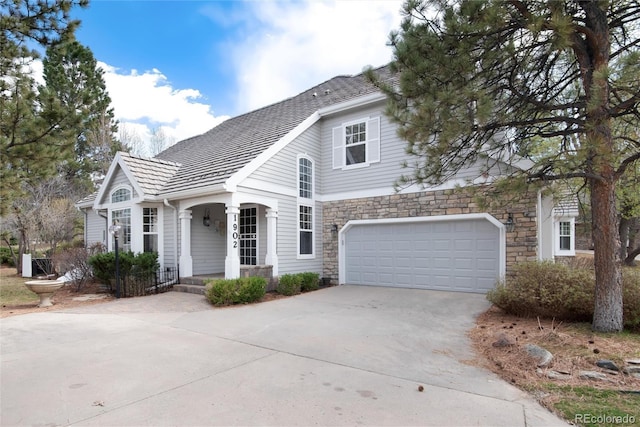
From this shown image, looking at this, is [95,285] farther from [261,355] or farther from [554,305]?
[554,305]

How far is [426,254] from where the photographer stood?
10.8m

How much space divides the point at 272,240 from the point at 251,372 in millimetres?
6928

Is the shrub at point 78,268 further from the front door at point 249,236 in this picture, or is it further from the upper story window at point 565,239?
the upper story window at point 565,239

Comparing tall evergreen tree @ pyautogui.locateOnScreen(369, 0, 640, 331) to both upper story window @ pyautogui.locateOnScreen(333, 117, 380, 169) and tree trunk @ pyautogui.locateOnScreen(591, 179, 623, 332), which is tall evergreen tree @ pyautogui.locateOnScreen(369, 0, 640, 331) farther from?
upper story window @ pyautogui.locateOnScreen(333, 117, 380, 169)

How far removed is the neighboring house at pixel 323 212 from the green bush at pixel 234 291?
86 cm

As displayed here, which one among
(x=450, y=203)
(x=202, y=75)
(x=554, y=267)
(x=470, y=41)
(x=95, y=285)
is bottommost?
(x=95, y=285)

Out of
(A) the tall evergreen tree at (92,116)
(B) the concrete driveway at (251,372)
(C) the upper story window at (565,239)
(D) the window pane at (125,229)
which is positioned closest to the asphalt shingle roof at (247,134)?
(D) the window pane at (125,229)

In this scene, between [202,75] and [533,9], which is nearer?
[533,9]

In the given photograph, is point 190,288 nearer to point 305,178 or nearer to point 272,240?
point 272,240

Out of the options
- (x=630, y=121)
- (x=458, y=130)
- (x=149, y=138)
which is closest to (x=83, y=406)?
(x=458, y=130)

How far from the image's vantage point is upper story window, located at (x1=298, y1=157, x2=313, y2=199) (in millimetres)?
12497

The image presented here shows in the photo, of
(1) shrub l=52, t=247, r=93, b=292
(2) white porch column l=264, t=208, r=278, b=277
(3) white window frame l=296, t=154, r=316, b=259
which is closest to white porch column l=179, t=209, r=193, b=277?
(2) white porch column l=264, t=208, r=278, b=277

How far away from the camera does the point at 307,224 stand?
502 inches

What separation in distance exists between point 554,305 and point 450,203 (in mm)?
4376
